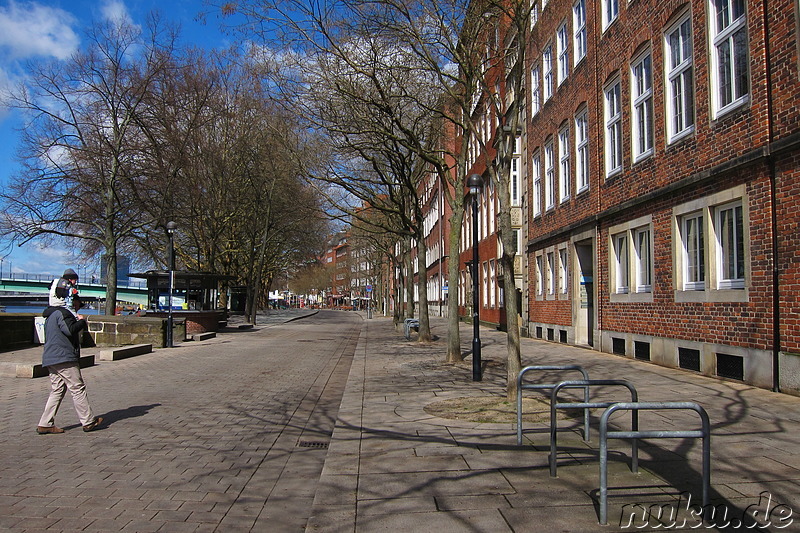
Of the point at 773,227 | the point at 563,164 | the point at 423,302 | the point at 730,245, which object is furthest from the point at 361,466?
the point at 563,164

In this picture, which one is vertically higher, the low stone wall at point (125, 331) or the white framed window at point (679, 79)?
the white framed window at point (679, 79)

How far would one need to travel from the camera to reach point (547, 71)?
2347 cm

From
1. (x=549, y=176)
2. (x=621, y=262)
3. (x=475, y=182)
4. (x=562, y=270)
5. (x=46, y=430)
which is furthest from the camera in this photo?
(x=549, y=176)

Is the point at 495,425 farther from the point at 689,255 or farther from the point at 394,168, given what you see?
the point at 394,168

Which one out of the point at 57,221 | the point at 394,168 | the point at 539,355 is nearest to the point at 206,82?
the point at 57,221

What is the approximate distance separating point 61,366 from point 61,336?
0.35 m

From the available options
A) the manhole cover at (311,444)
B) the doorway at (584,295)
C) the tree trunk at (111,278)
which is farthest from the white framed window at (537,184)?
the manhole cover at (311,444)

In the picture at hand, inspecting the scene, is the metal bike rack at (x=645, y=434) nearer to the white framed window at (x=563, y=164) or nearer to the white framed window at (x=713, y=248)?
the white framed window at (x=713, y=248)

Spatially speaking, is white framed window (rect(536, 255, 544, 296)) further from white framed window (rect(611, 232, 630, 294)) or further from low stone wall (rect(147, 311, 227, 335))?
low stone wall (rect(147, 311, 227, 335))

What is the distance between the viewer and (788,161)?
32.2 ft

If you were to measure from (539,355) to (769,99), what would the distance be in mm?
8800

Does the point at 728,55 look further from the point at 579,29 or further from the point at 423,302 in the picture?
the point at 423,302

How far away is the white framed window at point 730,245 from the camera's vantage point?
11242 millimetres

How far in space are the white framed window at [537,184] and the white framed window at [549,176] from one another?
2.57ft
